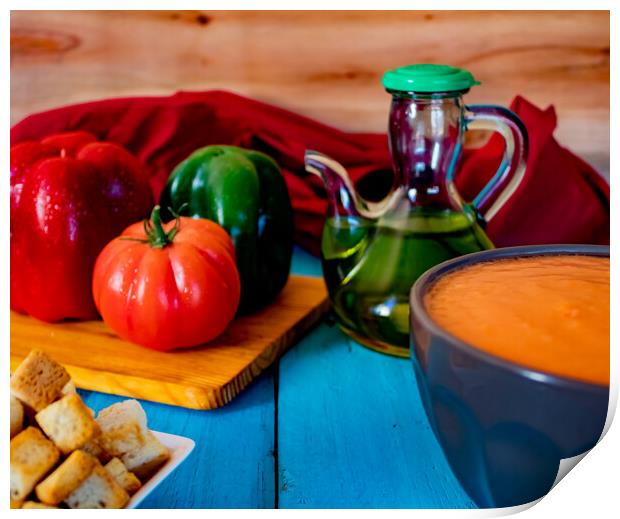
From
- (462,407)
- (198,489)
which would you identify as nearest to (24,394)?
(198,489)

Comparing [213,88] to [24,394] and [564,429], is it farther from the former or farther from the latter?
[564,429]

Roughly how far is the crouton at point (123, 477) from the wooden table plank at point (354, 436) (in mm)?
67

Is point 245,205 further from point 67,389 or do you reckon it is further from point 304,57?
point 304,57

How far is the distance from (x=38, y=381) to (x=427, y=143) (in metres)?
0.26

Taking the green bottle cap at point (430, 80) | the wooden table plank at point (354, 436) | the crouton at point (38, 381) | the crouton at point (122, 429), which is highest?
the green bottle cap at point (430, 80)

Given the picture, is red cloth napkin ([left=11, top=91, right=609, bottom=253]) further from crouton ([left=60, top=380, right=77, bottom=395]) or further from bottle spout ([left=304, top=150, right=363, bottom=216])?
crouton ([left=60, top=380, right=77, bottom=395])

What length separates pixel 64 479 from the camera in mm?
355

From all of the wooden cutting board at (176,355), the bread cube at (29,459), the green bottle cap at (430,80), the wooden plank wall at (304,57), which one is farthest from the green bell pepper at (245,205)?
the wooden plank wall at (304,57)

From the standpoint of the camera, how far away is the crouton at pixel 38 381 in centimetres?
39

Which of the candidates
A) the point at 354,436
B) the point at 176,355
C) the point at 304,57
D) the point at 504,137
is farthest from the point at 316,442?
the point at 304,57

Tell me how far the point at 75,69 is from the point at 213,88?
149mm

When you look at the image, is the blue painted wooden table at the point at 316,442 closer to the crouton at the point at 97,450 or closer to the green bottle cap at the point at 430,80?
the crouton at the point at 97,450

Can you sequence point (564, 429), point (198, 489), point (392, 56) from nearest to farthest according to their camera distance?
1. point (564, 429)
2. point (198, 489)
3. point (392, 56)
